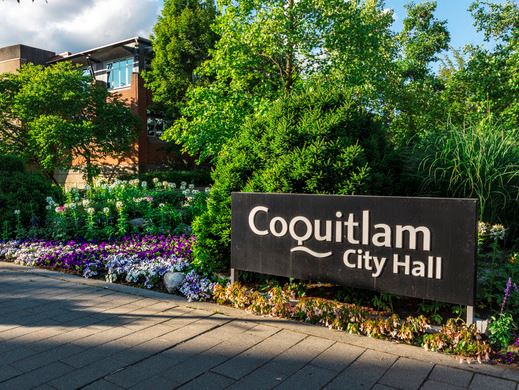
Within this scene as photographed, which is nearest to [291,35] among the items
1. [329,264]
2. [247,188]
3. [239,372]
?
[247,188]

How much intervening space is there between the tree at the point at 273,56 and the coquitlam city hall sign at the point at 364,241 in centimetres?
683

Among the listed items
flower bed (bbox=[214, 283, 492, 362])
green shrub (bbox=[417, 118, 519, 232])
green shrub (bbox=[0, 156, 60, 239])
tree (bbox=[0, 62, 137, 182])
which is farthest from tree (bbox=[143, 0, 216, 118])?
flower bed (bbox=[214, 283, 492, 362])

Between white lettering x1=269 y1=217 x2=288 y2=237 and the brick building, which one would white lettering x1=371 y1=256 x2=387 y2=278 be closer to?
white lettering x1=269 y1=217 x2=288 y2=237

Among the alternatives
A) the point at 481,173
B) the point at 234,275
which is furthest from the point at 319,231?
the point at 481,173

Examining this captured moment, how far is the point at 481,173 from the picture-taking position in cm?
498

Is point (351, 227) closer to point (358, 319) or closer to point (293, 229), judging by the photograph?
point (293, 229)

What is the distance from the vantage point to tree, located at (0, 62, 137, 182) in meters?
21.0

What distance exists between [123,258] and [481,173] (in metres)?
4.78

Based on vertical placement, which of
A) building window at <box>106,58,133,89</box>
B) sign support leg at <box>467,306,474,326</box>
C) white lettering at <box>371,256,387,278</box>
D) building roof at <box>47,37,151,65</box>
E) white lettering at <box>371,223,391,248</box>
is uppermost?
building roof at <box>47,37,151,65</box>

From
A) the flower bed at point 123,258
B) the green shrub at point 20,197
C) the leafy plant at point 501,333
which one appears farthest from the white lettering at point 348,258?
the green shrub at point 20,197

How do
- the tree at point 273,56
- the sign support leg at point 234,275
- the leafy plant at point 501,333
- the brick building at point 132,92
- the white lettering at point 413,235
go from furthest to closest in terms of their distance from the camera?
1. the brick building at point 132,92
2. the tree at point 273,56
3. the sign support leg at point 234,275
4. the white lettering at point 413,235
5. the leafy plant at point 501,333

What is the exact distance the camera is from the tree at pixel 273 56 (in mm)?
11477

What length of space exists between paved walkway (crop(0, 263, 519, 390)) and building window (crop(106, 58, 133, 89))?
85.8 ft

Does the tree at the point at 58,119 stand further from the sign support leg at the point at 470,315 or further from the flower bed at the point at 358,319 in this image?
the sign support leg at the point at 470,315
